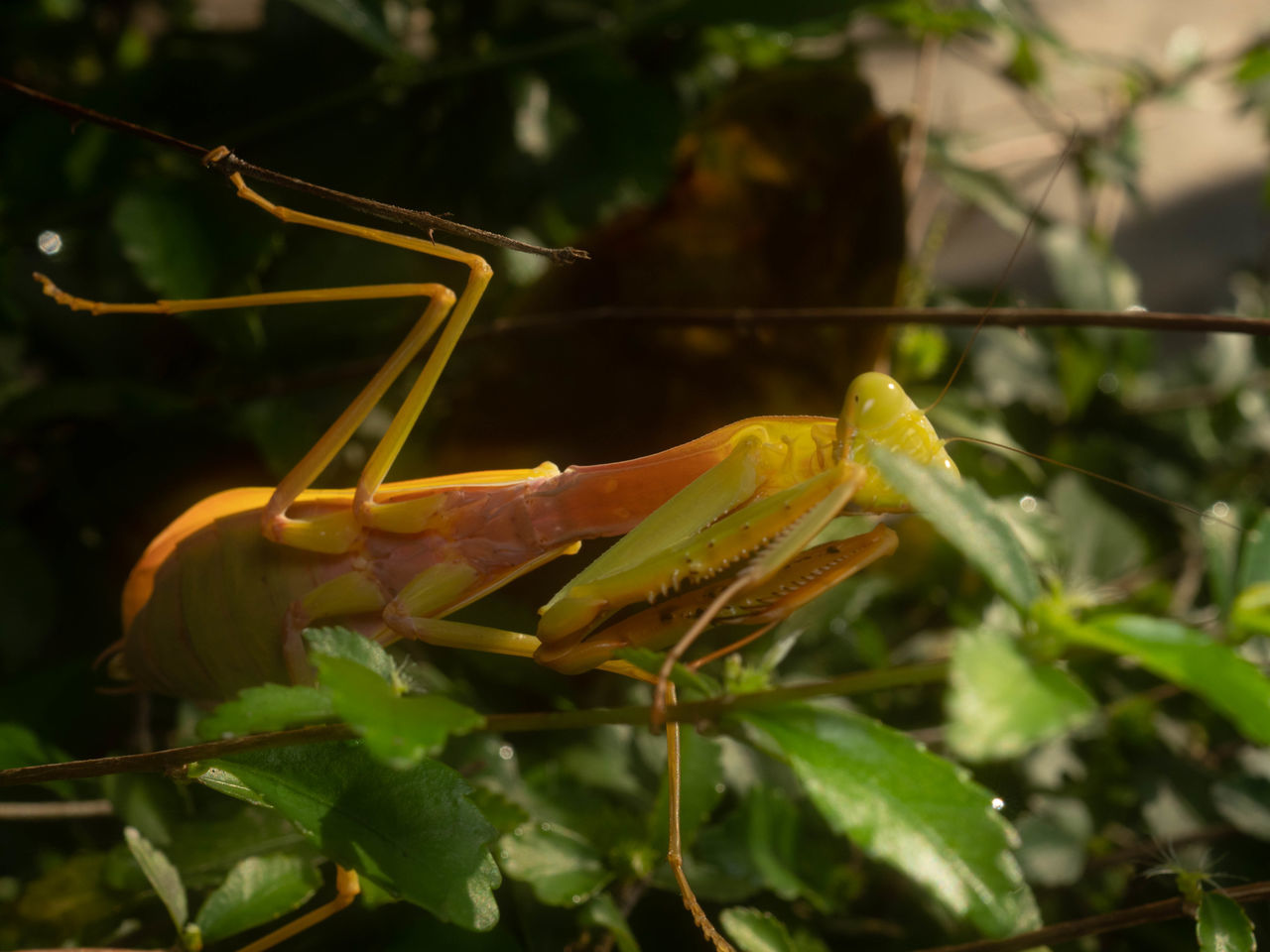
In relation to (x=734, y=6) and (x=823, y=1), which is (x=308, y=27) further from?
(x=823, y=1)

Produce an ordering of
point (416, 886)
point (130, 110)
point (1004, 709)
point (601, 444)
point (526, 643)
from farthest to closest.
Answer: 1. point (130, 110)
2. point (601, 444)
3. point (526, 643)
4. point (416, 886)
5. point (1004, 709)

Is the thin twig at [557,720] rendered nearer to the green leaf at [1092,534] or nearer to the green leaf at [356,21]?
the green leaf at [356,21]

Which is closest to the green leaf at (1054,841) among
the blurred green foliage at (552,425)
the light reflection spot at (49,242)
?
the blurred green foliage at (552,425)

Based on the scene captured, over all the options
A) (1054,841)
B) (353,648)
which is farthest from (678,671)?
(1054,841)

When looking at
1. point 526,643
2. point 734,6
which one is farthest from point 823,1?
point 526,643

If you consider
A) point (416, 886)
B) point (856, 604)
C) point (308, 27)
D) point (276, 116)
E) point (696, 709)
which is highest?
point (308, 27)

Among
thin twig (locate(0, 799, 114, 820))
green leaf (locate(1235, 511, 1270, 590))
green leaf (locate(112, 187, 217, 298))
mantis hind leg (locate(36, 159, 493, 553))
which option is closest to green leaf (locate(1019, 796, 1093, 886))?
green leaf (locate(1235, 511, 1270, 590))
